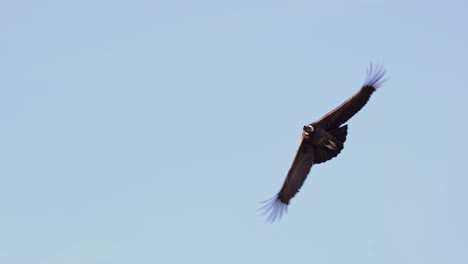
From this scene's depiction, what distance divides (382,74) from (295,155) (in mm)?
4086

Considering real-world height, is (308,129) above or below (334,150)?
above

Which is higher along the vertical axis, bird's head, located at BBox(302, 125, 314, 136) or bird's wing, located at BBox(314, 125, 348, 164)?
bird's head, located at BBox(302, 125, 314, 136)

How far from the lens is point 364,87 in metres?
40.3

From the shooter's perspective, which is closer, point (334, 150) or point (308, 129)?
point (308, 129)

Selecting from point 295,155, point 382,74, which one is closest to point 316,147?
point 295,155

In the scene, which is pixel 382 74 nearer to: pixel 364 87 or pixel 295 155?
pixel 364 87

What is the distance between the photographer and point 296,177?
42.8m

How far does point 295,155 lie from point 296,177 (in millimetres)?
775

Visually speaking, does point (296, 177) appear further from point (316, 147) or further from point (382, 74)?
point (382, 74)

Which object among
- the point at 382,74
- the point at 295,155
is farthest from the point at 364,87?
the point at 295,155

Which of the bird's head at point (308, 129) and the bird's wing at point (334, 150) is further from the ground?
the bird's head at point (308, 129)

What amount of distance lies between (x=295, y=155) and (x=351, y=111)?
259 cm

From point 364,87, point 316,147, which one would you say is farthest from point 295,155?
point 364,87

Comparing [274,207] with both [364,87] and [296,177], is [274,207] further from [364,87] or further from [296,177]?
[364,87]
